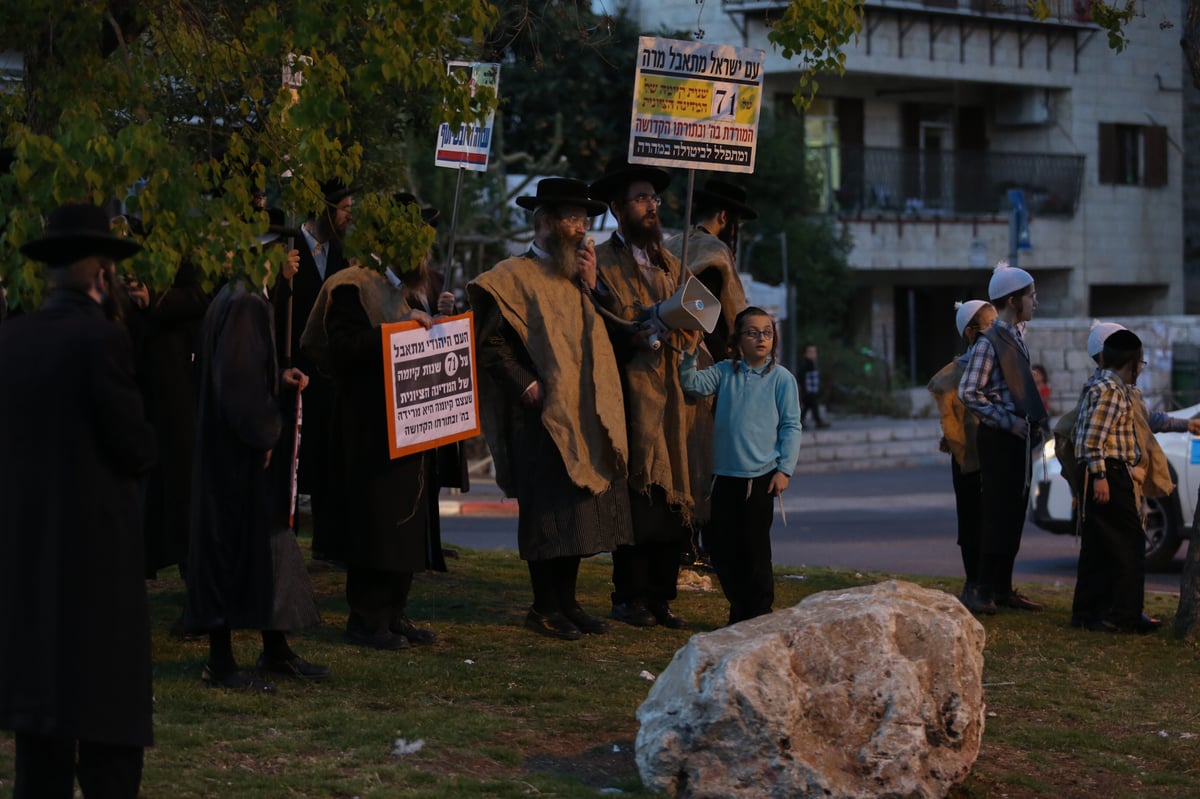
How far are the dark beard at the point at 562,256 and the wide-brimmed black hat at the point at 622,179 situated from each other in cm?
43

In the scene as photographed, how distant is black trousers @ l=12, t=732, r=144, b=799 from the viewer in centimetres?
515

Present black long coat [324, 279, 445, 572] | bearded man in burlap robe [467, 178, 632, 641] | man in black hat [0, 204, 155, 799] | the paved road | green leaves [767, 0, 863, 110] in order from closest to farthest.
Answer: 1. man in black hat [0, 204, 155, 799]
2. black long coat [324, 279, 445, 572]
3. green leaves [767, 0, 863, 110]
4. bearded man in burlap robe [467, 178, 632, 641]
5. the paved road

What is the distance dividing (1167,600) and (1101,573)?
2271 mm

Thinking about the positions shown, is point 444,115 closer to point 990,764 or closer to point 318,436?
point 318,436

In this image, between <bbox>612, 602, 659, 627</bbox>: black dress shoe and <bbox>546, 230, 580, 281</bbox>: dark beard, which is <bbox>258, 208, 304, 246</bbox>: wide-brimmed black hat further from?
<bbox>612, 602, 659, 627</bbox>: black dress shoe

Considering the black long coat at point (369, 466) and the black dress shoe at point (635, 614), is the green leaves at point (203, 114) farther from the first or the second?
the black dress shoe at point (635, 614)

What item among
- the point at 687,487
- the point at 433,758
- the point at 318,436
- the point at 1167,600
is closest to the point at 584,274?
the point at 687,487

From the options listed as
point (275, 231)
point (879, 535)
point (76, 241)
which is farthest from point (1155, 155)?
point (76, 241)

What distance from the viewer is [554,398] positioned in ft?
28.1

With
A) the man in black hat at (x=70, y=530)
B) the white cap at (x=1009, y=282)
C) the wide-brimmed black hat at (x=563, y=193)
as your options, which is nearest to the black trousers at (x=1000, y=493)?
the white cap at (x=1009, y=282)

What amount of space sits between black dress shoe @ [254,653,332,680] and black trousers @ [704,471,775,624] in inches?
80.9

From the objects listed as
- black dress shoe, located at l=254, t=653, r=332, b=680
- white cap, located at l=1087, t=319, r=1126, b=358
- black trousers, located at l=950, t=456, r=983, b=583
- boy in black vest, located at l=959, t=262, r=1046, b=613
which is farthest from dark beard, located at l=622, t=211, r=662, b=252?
black dress shoe, located at l=254, t=653, r=332, b=680

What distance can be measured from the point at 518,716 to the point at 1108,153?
35652mm

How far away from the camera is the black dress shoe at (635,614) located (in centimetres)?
920
